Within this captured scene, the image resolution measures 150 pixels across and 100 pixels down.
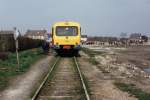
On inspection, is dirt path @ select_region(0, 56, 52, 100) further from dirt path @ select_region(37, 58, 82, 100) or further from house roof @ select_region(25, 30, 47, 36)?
house roof @ select_region(25, 30, 47, 36)

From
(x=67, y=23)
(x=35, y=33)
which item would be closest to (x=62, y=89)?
(x=67, y=23)

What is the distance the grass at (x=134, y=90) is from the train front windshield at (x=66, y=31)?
21.4 m

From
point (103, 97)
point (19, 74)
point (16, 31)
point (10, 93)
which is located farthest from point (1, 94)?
point (16, 31)

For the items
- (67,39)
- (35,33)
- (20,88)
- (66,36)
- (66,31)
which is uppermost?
(66,31)

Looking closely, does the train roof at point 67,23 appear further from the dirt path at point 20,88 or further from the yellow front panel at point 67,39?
the dirt path at point 20,88

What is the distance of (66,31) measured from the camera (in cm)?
4012

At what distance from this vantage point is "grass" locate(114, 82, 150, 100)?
14497 mm

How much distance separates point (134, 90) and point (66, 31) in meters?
24.3

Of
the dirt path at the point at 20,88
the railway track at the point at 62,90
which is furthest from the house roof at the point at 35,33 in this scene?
the railway track at the point at 62,90

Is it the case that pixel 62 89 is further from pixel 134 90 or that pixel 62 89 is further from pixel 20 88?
pixel 134 90

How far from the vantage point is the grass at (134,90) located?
14.5 m

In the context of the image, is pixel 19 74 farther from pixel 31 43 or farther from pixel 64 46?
pixel 31 43

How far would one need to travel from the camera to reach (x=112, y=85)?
18094 millimetres

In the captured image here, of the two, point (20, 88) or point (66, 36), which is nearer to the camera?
point (20, 88)
